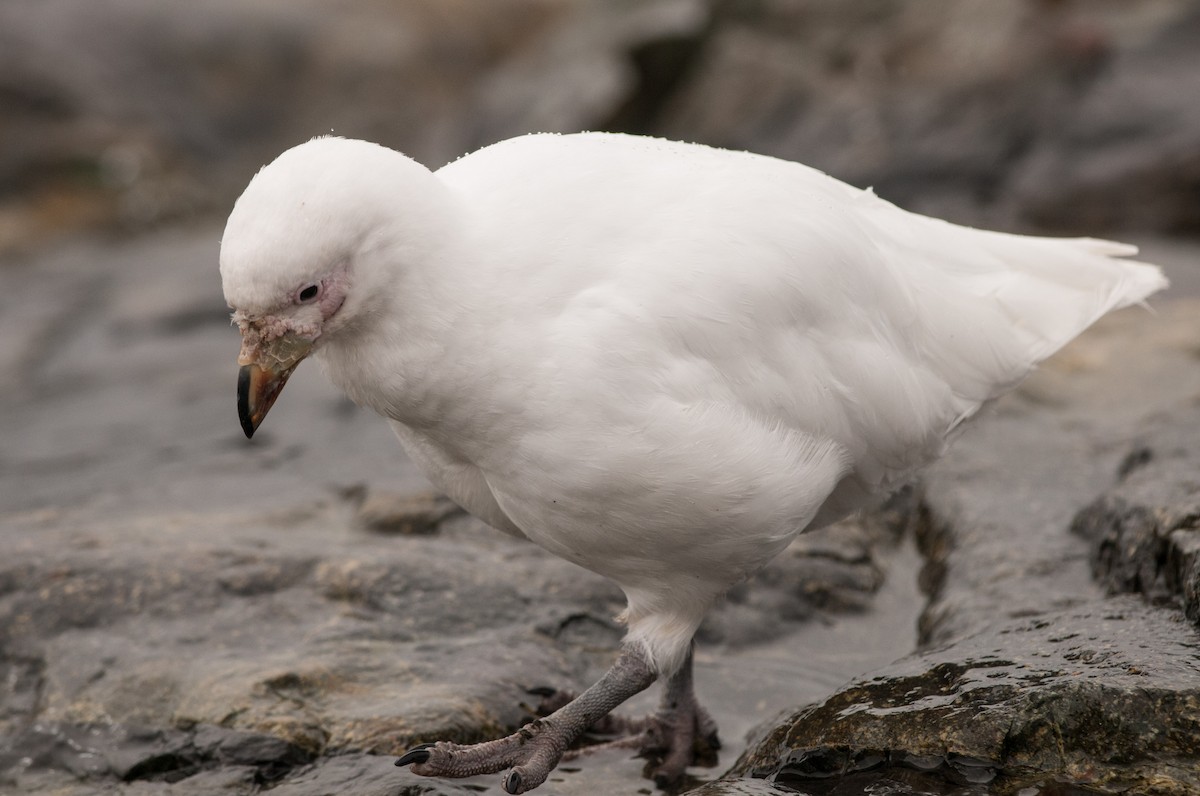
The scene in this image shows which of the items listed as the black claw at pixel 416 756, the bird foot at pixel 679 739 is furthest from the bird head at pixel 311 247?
the bird foot at pixel 679 739

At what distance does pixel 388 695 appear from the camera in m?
6.18

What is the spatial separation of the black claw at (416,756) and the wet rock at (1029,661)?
1.29 meters

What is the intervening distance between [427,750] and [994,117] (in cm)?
1078

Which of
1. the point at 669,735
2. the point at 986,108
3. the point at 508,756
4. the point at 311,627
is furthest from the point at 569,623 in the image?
the point at 986,108

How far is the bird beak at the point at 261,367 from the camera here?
4848 mm

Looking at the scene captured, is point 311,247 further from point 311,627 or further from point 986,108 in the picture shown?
→ point 986,108

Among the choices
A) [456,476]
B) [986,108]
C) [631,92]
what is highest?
[631,92]

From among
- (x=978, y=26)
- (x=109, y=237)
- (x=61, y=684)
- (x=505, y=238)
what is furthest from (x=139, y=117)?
(x=505, y=238)

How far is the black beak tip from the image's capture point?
489 centimetres

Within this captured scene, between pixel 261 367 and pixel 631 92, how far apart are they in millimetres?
12137

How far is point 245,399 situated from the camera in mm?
4906

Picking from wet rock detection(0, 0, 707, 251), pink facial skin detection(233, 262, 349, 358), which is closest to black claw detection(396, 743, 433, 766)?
pink facial skin detection(233, 262, 349, 358)

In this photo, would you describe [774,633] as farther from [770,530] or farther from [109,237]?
[109,237]

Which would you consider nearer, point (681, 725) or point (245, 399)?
point (245, 399)
